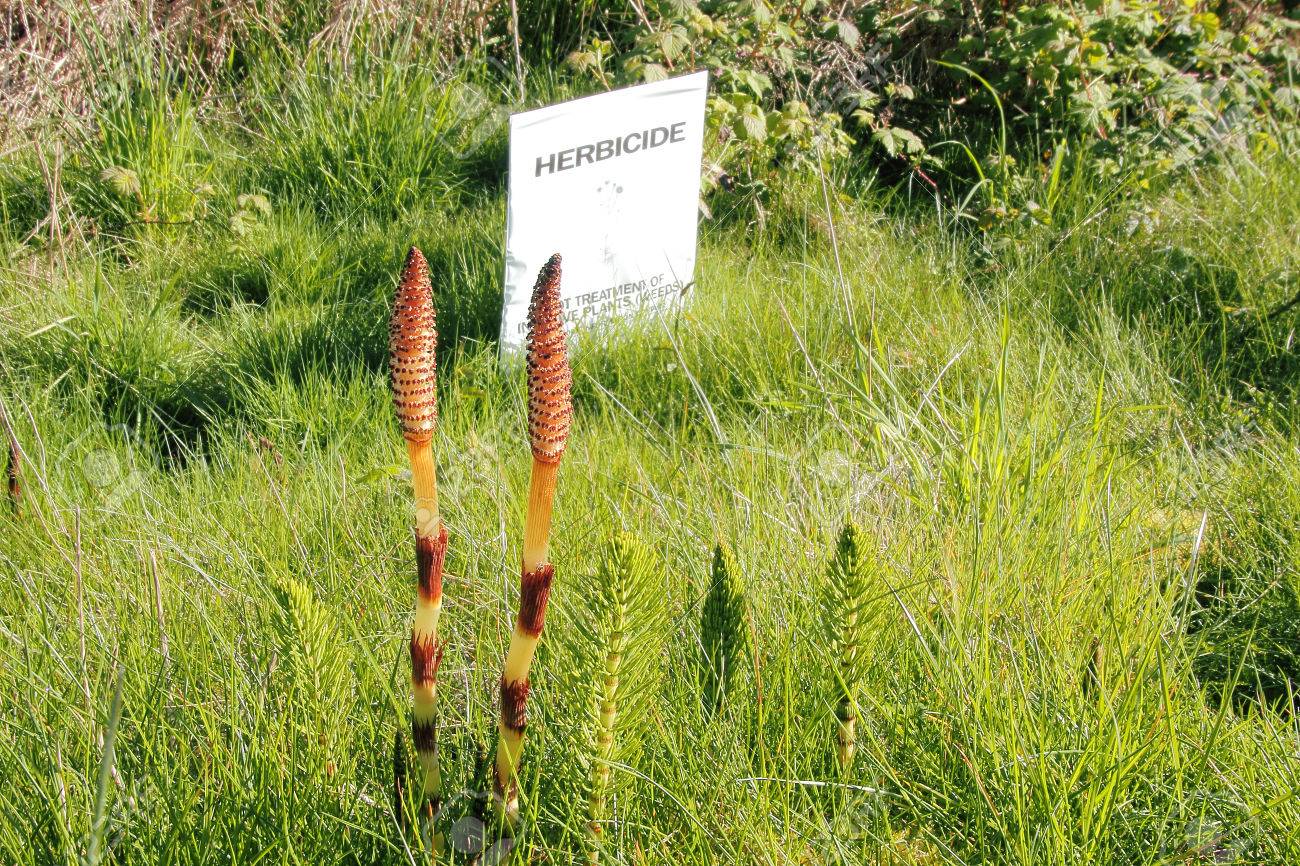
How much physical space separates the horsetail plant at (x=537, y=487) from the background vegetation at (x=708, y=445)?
0.27 feet

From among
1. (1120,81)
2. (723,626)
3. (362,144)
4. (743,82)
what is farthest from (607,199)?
(1120,81)

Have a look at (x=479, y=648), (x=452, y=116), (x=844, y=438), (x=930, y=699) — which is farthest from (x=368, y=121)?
(x=930, y=699)

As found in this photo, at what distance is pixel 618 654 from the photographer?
1.21 m

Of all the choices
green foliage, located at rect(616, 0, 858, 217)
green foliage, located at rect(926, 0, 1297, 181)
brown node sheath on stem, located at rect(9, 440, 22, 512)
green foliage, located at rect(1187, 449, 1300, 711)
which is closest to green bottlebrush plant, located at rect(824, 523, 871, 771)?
green foliage, located at rect(1187, 449, 1300, 711)

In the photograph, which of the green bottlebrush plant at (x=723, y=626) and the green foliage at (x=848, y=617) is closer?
the green foliage at (x=848, y=617)

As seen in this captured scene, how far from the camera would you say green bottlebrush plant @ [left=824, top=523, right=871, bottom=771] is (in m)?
1.38

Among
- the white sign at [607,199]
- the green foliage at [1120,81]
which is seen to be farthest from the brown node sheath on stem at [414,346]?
the green foliage at [1120,81]

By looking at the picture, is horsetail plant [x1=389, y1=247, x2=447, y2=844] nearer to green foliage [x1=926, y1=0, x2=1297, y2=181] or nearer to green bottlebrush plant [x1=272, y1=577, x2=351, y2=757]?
green bottlebrush plant [x1=272, y1=577, x2=351, y2=757]

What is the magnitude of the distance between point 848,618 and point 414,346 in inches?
25.7

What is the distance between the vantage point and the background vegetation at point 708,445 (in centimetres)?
149

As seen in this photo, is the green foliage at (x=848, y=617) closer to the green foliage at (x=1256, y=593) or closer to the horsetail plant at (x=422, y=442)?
the horsetail plant at (x=422, y=442)

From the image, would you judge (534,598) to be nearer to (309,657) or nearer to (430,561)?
(430,561)

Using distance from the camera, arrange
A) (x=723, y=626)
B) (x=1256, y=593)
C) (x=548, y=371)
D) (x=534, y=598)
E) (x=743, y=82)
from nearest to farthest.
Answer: (x=548, y=371)
(x=534, y=598)
(x=723, y=626)
(x=1256, y=593)
(x=743, y=82)

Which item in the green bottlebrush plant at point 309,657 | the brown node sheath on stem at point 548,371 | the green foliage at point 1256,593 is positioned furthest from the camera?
the green foliage at point 1256,593
